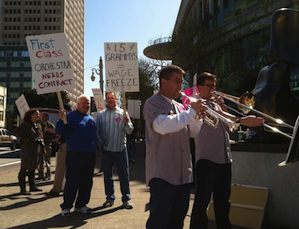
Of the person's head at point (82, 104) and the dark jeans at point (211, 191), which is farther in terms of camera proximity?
the person's head at point (82, 104)

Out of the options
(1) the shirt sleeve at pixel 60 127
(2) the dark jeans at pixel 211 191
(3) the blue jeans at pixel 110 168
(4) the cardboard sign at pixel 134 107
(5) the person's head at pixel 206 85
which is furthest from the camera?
(4) the cardboard sign at pixel 134 107

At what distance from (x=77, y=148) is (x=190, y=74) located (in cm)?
2321

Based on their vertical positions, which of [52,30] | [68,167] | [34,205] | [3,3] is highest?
[3,3]

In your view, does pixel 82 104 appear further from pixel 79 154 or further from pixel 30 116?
pixel 30 116

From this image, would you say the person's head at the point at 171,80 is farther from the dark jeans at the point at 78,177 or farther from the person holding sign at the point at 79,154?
the dark jeans at the point at 78,177

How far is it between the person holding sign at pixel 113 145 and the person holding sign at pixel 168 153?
2.97 meters

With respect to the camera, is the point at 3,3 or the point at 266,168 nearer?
the point at 266,168

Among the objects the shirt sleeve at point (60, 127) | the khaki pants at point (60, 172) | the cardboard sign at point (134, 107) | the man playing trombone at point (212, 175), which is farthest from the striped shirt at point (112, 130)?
the cardboard sign at point (134, 107)

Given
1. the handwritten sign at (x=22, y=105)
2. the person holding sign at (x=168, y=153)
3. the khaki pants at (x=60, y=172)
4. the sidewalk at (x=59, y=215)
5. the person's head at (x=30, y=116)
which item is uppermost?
the handwritten sign at (x=22, y=105)

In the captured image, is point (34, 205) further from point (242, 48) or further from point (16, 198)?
point (242, 48)

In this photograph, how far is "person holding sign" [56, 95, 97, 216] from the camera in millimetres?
5234

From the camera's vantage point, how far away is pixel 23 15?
134125 millimetres

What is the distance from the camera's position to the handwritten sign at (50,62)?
5512 mm

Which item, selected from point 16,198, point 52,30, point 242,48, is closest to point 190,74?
point 242,48
